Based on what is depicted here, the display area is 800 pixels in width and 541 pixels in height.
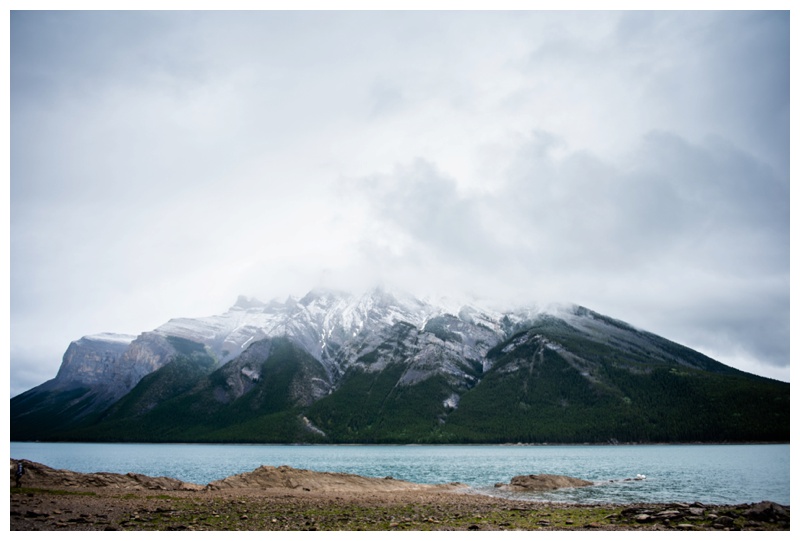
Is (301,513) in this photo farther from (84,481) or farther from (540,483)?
(540,483)

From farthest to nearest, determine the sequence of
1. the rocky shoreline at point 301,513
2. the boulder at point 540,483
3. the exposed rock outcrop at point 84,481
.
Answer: the boulder at point 540,483, the exposed rock outcrop at point 84,481, the rocky shoreline at point 301,513

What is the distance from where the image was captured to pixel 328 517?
95.1 ft

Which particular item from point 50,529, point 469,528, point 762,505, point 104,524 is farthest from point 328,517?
point 762,505

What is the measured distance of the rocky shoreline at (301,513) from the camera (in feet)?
79.3

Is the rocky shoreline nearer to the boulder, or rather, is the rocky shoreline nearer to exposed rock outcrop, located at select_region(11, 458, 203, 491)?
exposed rock outcrop, located at select_region(11, 458, 203, 491)

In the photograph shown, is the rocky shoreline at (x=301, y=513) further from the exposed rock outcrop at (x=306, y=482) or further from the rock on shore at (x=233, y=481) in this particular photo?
the exposed rock outcrop at (x=306, y=482)

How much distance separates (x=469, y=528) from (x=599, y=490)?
3485 cm

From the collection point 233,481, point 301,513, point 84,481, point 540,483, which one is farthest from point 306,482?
point 301,513

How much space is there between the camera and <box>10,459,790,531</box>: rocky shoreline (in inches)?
952

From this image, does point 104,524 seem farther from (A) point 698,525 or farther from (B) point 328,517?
(A) point 698,525

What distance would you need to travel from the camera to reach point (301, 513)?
30.4 meters

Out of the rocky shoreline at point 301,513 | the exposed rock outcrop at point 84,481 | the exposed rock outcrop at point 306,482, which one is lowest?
the exposed rock outcrop at point 306,482

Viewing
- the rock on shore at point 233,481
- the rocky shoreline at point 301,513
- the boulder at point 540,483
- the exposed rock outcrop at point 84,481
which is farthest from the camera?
the boulder at point 540,483

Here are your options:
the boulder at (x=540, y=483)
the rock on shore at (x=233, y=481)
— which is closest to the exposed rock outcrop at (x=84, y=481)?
the rock on shore at (x=233, y=481)
